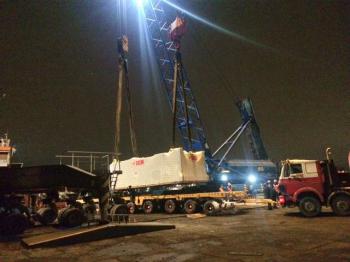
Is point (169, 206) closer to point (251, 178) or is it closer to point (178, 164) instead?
point (178, 164)

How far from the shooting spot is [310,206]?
16.0 m

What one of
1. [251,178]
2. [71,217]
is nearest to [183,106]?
[251,178]

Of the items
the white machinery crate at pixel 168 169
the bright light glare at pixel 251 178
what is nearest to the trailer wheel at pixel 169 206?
the white machinery crate at pixel 168 169

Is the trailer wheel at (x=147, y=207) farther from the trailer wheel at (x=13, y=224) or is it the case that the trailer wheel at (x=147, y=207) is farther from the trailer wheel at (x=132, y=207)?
the trailer wheel at (x=13, y=224)

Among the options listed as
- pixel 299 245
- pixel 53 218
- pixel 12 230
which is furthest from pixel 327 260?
pixel 53 218

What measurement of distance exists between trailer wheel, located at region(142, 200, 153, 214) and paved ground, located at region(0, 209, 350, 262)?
391 inches

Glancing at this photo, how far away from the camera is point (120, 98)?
Result: 25422 mm

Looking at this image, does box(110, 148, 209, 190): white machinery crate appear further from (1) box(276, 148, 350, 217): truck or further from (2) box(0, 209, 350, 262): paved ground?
(2) box(0, 209, 350, 262): paved ground

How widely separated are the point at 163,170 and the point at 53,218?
22.6ft

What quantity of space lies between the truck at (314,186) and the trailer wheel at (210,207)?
12.3 ft

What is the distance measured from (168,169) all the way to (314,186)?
8244 mm

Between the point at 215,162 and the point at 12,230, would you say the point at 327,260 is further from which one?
the point at 215,162

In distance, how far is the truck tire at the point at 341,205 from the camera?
15.4 meters

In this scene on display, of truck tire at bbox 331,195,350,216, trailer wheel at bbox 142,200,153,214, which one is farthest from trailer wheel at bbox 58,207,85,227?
truck tire at bbox 331,195,350,216
